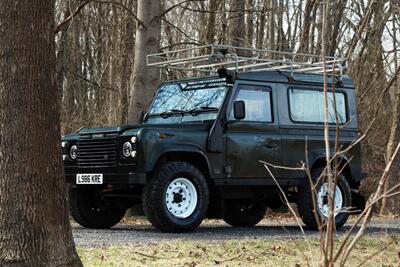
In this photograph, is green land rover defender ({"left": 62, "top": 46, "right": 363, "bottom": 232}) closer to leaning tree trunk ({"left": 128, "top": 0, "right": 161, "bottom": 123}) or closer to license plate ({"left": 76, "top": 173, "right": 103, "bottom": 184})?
license plate ({"left": 76, "top": 173, "right": 103, "bottom": 184})

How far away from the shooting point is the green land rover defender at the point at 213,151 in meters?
11.1

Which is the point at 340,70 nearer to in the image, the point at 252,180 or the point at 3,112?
the point at 252,180

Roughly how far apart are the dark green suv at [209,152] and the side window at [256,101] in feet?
0.05

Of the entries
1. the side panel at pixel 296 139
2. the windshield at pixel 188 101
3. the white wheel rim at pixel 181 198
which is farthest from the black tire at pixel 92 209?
the side panel at pixel 296 139

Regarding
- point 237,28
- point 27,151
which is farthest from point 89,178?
point 237,28

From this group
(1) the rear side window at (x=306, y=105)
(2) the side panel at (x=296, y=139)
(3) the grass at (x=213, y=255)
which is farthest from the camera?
(1) the rear side window at (x=306, y=105)

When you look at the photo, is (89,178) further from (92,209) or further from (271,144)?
(271,144)

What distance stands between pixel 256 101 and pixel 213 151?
1135 mm

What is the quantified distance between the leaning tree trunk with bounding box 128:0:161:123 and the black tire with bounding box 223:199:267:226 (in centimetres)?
282

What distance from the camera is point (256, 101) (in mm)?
12305

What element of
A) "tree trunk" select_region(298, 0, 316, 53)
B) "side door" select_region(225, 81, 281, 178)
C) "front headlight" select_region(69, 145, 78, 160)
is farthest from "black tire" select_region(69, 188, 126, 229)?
"tree trunk" select_region(298, 0, 316, 53)

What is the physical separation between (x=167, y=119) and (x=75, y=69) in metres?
15.5

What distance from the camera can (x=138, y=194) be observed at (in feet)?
38.9

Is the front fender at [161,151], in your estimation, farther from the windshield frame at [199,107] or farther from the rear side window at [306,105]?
the rear side window at [306,105]
